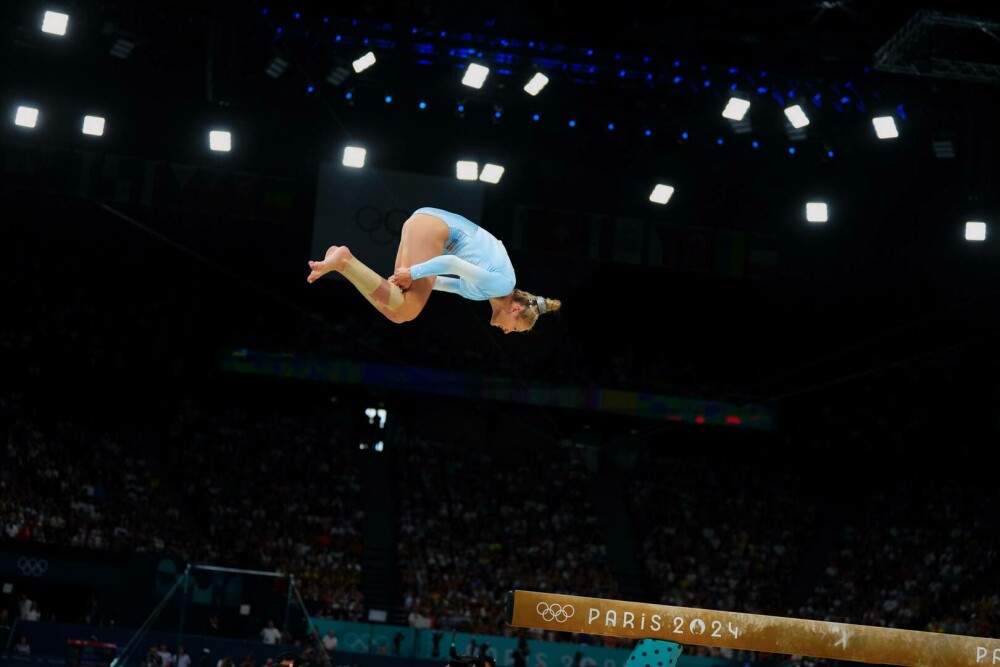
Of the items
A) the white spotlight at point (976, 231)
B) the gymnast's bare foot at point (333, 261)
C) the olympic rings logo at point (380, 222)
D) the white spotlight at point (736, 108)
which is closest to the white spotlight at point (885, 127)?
the white spotlight at point (736, 108)

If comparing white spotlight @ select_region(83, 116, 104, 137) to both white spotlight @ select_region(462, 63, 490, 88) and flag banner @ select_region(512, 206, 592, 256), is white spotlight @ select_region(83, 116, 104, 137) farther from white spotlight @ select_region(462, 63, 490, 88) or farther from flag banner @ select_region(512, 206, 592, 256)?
flag banner @ select_region(512, 206, 592, 256)

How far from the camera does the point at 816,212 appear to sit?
62.6 feet

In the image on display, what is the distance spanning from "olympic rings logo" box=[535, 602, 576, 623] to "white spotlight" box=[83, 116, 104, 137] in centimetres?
1439

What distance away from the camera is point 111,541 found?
22109 millimetres

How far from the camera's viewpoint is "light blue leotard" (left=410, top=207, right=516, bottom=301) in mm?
6668

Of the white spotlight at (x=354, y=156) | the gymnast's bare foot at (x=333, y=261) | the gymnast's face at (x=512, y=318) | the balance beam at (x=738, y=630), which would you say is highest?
the white spotlight at (x=354, y=156)

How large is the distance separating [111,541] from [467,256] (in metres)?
17.7

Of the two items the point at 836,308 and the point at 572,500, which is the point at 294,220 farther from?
the point at 836,308

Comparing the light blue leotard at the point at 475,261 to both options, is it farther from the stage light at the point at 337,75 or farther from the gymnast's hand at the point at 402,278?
the stage light at the point at 337,75

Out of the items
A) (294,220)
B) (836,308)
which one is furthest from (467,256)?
(836,308)

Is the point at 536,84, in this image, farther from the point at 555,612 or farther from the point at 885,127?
the point at 555,612

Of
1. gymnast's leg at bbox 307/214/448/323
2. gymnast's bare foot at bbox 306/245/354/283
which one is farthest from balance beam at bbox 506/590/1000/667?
gymnast's bare foot at bbox 306/245/354/283

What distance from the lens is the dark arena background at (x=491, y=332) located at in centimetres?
1688

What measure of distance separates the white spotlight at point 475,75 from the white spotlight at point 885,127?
6.05 metres
